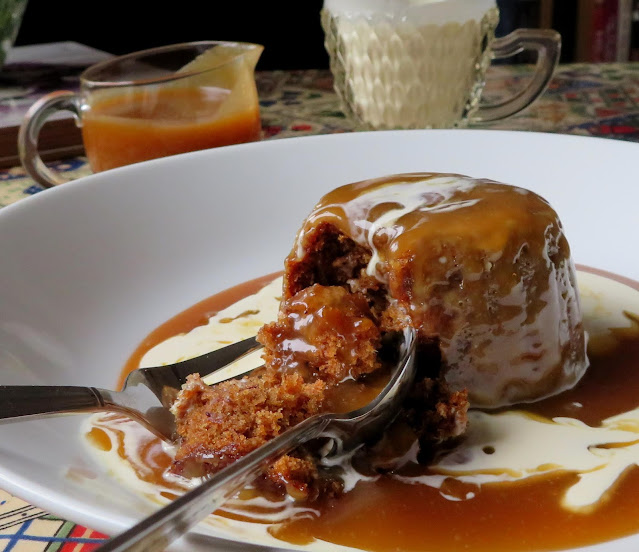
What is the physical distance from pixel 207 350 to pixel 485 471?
1.79 ft

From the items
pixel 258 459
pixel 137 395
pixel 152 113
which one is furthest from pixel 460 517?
pixel 152 113

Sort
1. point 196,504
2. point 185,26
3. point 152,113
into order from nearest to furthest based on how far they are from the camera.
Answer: point 196,504
point 152,113
point 185,26

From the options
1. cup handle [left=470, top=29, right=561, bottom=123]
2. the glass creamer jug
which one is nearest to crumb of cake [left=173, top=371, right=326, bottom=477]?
the glass creamer jug

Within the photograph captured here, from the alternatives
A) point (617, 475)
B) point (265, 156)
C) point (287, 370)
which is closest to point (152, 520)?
point (287, 370)

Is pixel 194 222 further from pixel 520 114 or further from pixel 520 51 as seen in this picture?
pixel 520 114

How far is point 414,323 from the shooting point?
1046mm

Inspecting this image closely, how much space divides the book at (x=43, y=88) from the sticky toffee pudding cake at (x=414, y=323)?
4.75ft

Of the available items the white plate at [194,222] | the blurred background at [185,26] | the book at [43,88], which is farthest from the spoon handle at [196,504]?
the blurred background at [185,26]

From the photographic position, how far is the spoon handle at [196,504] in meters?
0.60

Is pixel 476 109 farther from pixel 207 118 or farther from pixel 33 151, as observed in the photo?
pixel 33 151

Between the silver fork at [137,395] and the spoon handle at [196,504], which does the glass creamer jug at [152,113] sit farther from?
the spoon handle at [196,504]

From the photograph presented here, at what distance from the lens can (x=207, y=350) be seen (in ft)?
4.19

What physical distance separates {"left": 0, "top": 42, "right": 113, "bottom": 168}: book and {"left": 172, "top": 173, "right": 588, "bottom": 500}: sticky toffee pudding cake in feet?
4.75

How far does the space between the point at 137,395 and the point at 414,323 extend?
0.40m
